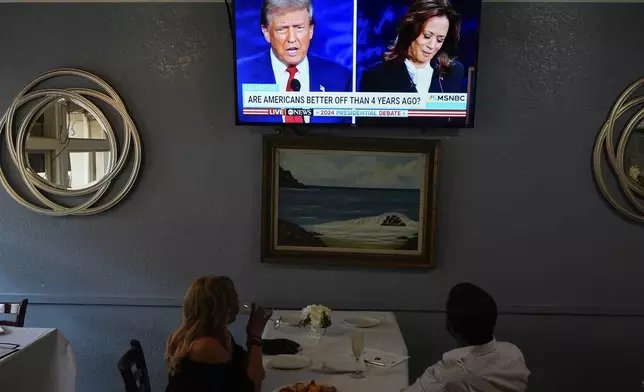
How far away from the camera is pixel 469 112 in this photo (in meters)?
3.29

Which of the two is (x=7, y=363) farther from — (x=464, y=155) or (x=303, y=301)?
(x=464, y=155)

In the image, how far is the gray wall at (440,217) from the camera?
343 centimetres

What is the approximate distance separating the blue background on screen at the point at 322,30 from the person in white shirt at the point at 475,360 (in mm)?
1599

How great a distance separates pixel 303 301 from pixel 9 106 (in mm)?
1978

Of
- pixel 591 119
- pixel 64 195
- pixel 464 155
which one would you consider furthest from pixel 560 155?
pixel 64 195

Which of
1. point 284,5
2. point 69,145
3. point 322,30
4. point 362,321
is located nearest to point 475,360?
point 362,321

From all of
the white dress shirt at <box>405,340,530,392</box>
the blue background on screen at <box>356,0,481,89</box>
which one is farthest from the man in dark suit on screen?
the white dress shirt at <box>405,340,530,392</box>

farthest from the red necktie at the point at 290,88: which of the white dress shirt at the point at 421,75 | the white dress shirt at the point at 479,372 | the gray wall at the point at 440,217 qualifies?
the white dress shirt at the point at 479,372

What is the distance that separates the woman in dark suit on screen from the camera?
3172 millimetres

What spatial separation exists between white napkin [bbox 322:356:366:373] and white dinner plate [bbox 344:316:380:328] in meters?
0.49

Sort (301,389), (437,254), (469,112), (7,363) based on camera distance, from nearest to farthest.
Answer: (301,389), (7,363), (469,112), (437,254)

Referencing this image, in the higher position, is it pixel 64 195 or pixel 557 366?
pixel 64 195

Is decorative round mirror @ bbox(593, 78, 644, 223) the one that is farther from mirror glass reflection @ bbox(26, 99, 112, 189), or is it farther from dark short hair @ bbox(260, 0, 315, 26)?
mirror glass reflection @ bbox(26, 99, 112, 189)

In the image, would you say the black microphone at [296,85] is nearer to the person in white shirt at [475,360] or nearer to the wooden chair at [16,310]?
the person in white shirt at [475,360]
